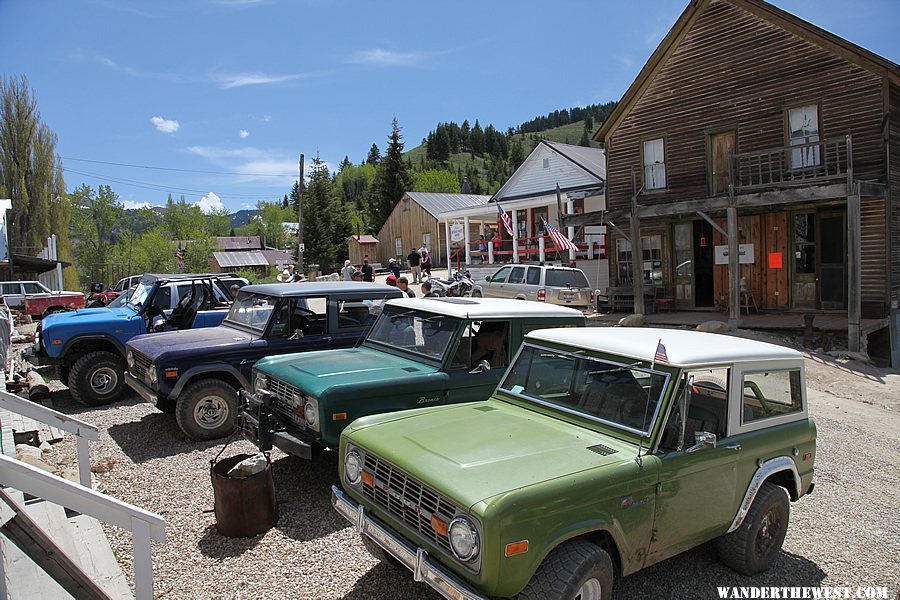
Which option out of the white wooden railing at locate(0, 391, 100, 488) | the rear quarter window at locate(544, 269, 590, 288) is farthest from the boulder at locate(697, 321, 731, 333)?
the white wooden railing at locate(0, 391, 100, 488)

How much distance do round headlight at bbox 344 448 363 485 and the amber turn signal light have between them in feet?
4.28

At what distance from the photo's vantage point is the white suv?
16922 mm

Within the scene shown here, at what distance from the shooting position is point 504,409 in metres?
4.38

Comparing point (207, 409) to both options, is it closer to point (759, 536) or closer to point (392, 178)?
point (759, 536)

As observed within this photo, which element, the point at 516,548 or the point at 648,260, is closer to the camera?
the point at 516,548

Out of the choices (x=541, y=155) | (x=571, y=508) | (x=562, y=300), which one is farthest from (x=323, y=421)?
(x=541, y=155)

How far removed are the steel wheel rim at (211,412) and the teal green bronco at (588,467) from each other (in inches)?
142

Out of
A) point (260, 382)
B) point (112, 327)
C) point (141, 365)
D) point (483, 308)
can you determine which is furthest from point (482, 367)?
point (112, 327)

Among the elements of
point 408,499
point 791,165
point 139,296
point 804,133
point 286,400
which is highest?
point 804,133

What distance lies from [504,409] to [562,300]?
12837mm

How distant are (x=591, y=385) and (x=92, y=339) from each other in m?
8.01

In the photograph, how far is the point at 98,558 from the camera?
4.27 m

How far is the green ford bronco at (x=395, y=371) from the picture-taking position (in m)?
5.15

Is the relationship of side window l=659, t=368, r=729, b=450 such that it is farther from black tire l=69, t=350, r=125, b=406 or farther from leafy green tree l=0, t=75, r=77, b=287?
leafy green tree l=0, t=75, r=77, b=287
